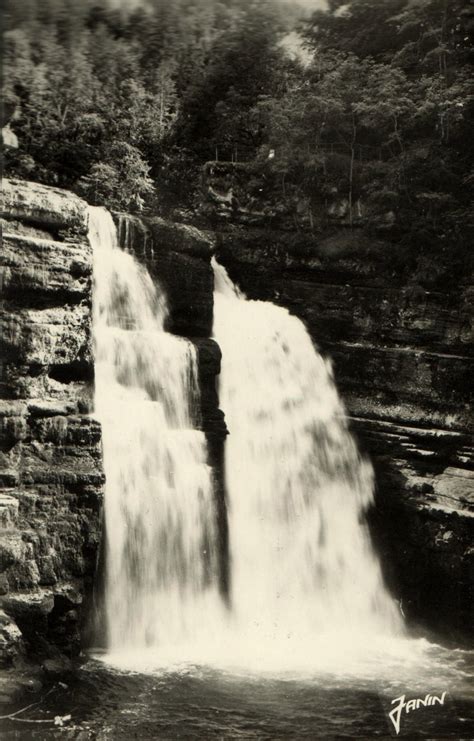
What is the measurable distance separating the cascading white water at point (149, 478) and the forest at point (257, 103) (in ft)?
5.67

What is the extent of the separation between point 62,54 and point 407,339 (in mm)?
6170

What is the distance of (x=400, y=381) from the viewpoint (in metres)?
10.6

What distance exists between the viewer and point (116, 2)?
646 cm

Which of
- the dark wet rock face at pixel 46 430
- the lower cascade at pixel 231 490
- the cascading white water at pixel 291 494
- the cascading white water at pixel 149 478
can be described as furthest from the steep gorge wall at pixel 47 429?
the cascading white water at pixel 291 494

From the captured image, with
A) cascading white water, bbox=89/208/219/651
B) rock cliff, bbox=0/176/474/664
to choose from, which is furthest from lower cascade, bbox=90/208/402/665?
rock cliff, bbox=0/176/474/664

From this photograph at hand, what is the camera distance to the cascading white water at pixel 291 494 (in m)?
8.95

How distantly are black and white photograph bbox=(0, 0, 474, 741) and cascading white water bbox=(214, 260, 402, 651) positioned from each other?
3cm

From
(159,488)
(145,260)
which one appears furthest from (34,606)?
(145,260)

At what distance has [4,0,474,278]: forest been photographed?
683 centimetres

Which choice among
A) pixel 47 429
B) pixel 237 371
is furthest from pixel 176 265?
pixel 47 429

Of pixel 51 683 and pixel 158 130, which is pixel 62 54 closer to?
pixel 158 130

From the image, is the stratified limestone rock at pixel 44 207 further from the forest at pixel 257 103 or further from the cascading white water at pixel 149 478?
the cascading white water at pixel 149 478

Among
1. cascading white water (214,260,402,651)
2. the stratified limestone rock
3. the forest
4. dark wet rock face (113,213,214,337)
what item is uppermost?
the forest

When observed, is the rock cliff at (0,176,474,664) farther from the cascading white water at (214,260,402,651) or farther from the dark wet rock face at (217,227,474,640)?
the cascading white water at (214,260,402,651)
